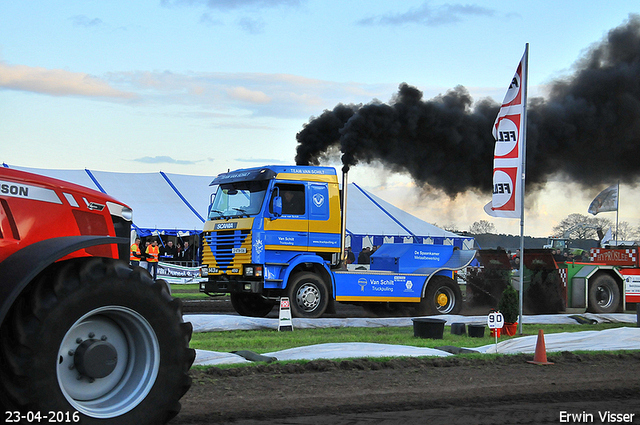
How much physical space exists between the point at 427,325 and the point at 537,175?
38.9 feet

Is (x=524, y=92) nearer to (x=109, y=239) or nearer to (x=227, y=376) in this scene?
(x=227, y=376)

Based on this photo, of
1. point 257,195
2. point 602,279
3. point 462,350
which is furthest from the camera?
point 602,279

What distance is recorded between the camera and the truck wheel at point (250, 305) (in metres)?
16.8

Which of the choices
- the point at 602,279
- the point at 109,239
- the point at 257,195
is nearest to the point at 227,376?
the point at 109,239

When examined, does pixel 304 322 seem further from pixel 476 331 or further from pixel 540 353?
pixel 540 353

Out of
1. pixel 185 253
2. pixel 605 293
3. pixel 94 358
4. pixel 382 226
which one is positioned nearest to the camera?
pixel 94 358

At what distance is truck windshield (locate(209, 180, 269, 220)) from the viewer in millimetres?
15055

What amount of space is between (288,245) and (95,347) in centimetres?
1073

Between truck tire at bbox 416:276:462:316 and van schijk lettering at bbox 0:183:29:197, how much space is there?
1310cm

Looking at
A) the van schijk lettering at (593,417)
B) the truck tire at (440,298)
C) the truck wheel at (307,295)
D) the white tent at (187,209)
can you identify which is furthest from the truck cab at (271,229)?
the white tent at (187,209)

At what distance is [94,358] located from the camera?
4359 mm

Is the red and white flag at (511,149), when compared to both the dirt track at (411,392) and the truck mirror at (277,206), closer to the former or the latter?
the dirt track at (411,392)

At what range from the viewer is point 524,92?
1280 cm

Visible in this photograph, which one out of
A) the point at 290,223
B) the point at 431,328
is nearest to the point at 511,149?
the point at 431,328
